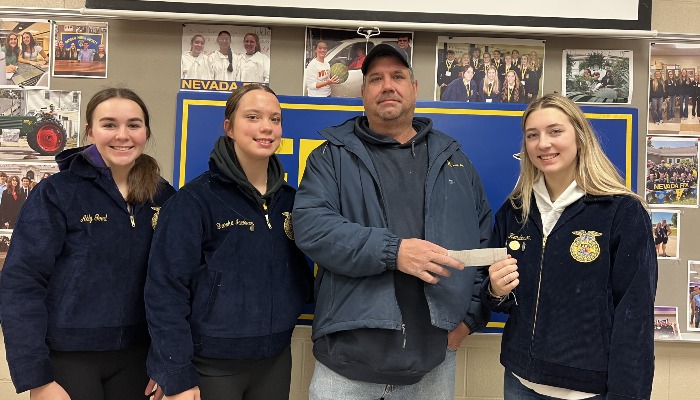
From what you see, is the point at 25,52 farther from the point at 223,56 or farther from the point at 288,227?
the point at 288,227

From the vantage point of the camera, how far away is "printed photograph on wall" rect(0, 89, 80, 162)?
2092 millimetres

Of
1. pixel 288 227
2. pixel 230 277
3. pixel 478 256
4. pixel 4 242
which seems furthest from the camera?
pixel 4 242

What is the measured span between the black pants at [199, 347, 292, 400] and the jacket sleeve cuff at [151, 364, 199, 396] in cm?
A: 8

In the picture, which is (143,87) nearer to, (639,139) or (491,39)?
(491,39)

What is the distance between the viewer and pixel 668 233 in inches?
84.3

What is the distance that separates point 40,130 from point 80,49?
0.40 meters

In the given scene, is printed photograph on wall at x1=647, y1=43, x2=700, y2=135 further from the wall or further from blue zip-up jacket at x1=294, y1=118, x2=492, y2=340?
blue zip-up jacket at x1=294, y1=118, x2=492, y2=340

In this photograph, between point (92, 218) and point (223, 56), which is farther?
point (223, 56)

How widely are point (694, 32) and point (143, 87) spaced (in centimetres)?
251

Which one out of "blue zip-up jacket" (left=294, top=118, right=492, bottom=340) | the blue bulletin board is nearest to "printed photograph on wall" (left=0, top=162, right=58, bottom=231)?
the blue bulletin board

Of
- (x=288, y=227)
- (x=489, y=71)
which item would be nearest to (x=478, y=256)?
(x=288, y=227)

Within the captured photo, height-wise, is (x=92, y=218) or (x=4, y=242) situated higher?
(x=92, y=218)

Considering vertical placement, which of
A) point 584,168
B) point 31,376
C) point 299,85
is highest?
point 299,85

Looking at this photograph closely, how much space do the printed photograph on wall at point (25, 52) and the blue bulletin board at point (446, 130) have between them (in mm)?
630
